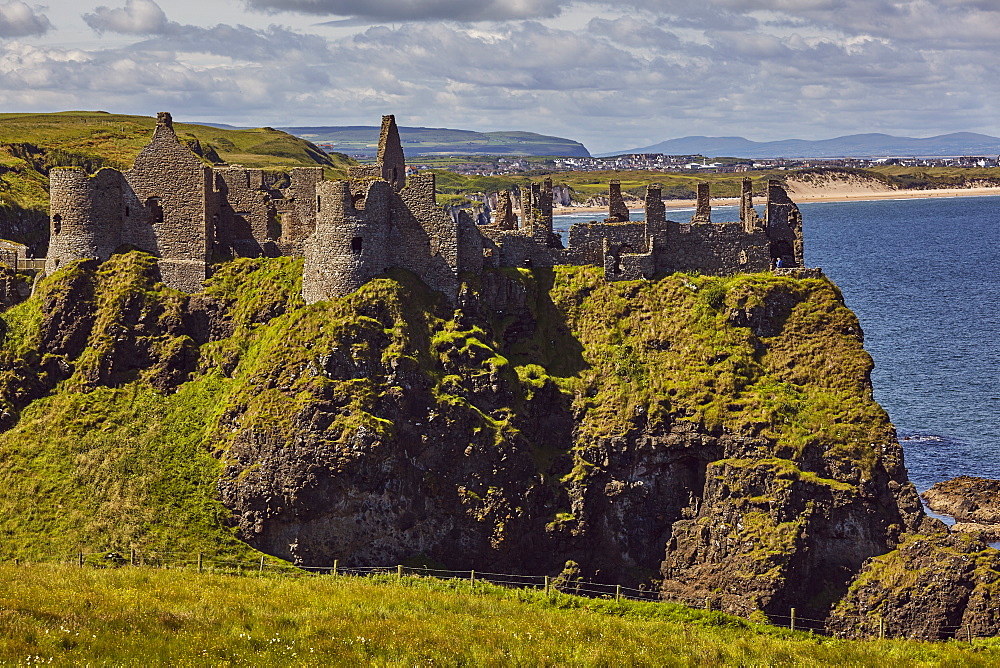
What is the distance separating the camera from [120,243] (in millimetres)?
67938

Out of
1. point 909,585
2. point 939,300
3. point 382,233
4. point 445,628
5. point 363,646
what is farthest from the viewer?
point 939,300

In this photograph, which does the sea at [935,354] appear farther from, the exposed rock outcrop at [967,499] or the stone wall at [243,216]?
the stone wall at [243,216]

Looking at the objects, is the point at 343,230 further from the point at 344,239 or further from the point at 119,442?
the point at 119,442

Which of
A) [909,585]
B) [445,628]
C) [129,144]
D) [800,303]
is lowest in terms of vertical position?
[909,585]

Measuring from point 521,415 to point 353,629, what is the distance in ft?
94.3

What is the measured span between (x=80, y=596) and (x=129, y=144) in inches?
4073

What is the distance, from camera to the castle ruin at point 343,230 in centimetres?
6412

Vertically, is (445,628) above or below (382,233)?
below

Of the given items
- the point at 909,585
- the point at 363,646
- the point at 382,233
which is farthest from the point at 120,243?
the point at 909,585

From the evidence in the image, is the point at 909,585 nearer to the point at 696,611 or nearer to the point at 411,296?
the point at 696,611

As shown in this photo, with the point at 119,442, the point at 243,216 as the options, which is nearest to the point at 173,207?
the point at 243,216

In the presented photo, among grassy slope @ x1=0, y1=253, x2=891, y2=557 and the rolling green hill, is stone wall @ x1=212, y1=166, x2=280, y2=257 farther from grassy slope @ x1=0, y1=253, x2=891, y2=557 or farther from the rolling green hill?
the rolling green hill

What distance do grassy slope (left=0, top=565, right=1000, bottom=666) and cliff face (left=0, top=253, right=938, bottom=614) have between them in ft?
35.6

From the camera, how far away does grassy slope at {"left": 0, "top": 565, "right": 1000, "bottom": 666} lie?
3119 cm
